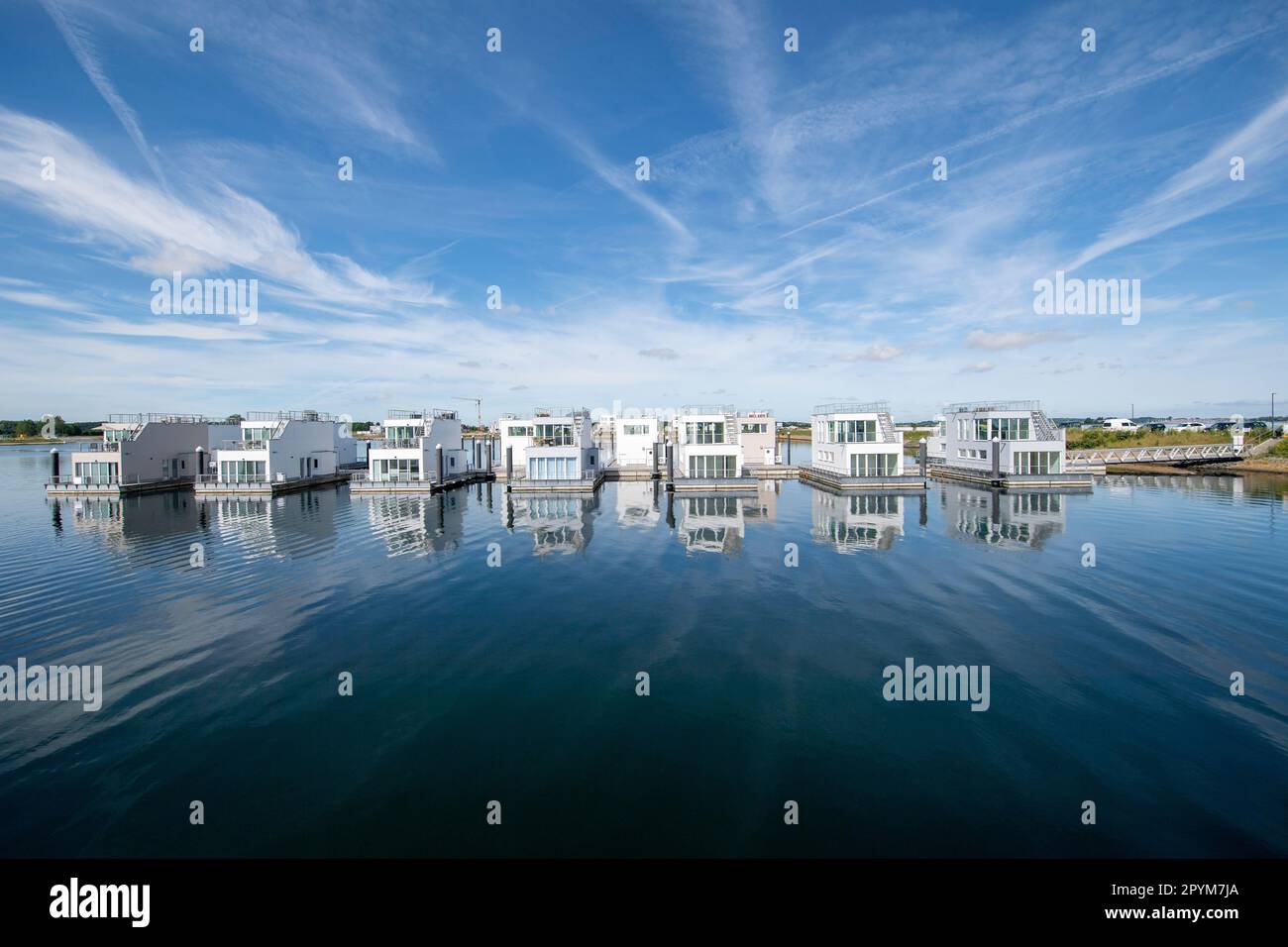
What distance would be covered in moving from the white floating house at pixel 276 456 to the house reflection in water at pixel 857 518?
52.0 m

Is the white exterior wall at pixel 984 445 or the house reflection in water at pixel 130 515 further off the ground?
the white exterior wall at pixel 984 445

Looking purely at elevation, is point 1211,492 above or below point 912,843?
above

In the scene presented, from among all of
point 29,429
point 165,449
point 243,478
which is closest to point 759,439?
point 243,478

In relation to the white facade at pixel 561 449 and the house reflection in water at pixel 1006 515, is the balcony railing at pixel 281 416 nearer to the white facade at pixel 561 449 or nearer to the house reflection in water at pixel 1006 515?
the white facade at pixel 561 449

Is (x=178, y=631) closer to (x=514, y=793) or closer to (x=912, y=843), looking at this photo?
(x=514, y=793)

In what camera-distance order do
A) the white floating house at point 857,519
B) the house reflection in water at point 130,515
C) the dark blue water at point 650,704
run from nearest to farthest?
the dark blue water at point 650,704
the white floating house at point 857,519
the house reflection in water at point 130,515

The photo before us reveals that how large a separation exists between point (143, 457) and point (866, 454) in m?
75.2

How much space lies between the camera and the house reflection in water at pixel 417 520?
106ft

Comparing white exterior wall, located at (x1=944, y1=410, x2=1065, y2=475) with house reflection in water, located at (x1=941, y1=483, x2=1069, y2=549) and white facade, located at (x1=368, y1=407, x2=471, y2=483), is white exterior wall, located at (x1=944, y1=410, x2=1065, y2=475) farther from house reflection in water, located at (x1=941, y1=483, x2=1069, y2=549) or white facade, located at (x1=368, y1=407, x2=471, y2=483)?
white facade, located at (x1=368, y1=407, x2=471, y2=483)

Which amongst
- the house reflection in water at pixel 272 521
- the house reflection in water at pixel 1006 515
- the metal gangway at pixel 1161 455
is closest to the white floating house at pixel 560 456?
the house reflection in water at pixel 272 521
